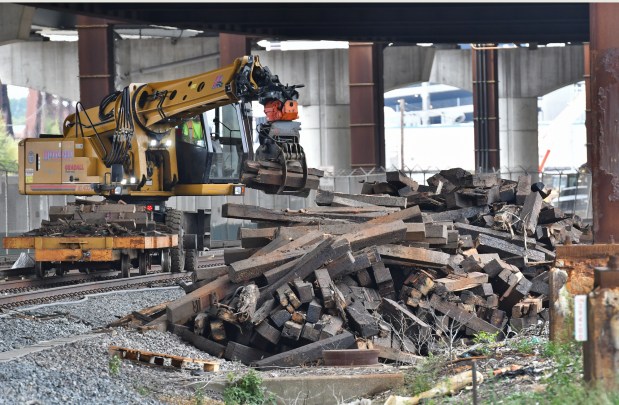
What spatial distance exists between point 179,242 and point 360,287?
9.33m

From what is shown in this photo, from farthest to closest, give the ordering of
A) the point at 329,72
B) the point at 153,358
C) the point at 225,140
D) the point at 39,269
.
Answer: the point at 329,72 < the point at 225,140 < the point at 39,269 < the point at 153,358

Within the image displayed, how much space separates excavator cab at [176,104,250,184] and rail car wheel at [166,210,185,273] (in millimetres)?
773

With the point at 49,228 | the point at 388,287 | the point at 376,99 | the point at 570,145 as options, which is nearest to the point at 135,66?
the point at 376,99

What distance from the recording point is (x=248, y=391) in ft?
36.5

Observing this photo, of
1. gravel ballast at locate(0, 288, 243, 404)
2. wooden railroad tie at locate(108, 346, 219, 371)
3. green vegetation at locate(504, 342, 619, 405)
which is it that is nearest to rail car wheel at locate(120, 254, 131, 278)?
gravel ballast at locate(0, 288, 243, 404)

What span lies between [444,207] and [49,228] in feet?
24.9

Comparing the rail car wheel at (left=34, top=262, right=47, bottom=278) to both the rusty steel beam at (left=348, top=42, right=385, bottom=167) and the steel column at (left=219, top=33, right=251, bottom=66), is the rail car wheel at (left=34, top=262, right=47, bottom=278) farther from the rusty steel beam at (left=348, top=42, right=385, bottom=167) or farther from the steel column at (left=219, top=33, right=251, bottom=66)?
the rusty steel beam at (left=348, top=42, right=385, bottom=167)

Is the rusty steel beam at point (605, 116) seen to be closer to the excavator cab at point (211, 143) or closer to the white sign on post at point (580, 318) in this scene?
the white sign on post at point (580, 318)

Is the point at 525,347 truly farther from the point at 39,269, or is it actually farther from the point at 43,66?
the point at 43,66

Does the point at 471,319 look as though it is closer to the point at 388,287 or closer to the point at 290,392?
the point at 388,287

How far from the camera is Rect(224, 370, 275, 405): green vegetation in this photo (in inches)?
432

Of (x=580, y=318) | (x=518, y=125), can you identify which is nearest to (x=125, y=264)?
(x=580, y=318)

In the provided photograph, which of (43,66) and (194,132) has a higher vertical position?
(43,66)

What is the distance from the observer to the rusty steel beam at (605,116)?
1350cm
